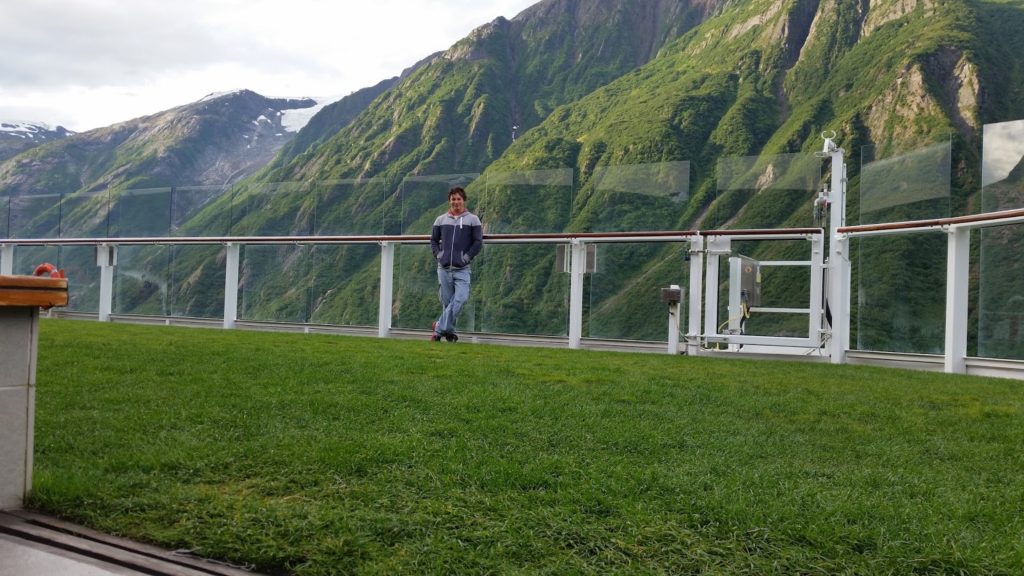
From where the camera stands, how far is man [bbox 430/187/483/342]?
→ 434 inches

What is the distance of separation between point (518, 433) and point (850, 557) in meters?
1.97

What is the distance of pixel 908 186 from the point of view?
1080cm

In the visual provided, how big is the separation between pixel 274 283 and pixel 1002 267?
1097 centimetres

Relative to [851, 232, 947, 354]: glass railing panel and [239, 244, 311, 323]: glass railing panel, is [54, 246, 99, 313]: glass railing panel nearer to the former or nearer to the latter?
[239, 244, 311, 323]: glass railing panel

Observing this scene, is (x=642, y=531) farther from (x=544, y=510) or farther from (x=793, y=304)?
(x=793, y=304)

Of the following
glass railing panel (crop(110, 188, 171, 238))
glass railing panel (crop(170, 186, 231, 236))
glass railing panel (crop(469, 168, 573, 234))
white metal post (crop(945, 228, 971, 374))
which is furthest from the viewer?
glass railing panel (crop(110, 188, 171, 238))

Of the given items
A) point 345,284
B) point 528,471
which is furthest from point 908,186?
point 528,471

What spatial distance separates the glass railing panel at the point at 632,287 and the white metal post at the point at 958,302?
10.4 ft

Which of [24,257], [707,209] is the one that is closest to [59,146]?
[24,257]

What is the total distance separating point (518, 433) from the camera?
4.39 meters

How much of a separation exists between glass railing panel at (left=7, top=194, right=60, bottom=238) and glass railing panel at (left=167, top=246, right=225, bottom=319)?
4.30m

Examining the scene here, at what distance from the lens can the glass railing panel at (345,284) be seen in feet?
43.7

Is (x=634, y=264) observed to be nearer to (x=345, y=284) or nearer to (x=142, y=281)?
(x=345, y=284)

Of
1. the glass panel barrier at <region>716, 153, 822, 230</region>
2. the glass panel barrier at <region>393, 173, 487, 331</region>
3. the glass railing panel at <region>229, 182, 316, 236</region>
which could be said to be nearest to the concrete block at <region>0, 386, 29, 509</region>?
the glass panel barrier at <region>393, 173, 487, 331</region>
